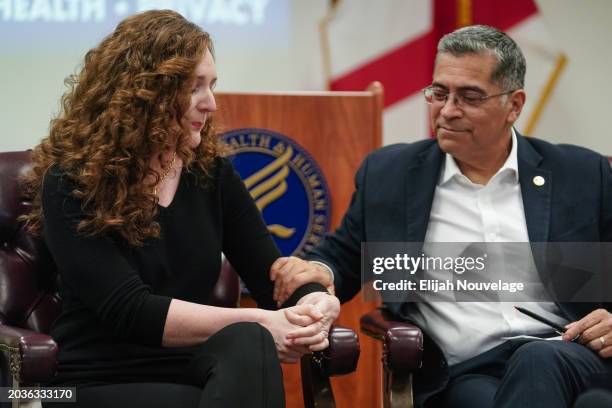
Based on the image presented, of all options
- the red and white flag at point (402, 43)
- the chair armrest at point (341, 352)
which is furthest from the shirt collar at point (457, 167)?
the red and white flag at point (402, 43)

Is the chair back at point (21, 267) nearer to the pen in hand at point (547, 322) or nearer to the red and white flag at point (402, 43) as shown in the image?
the pen in hand at point (547, 322)

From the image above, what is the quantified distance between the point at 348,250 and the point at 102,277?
34.0 inches

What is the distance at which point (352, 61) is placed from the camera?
15.4 feet

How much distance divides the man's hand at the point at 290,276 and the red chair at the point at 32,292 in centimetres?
20

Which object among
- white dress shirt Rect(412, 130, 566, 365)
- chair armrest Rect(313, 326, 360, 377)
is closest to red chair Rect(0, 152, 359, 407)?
chair armrest Rect(313, 326, 360, 377)

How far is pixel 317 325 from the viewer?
234 cm

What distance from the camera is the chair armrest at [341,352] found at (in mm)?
2342

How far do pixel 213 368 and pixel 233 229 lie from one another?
559 millimetres

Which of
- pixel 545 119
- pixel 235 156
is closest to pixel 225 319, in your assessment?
pixel 235 156

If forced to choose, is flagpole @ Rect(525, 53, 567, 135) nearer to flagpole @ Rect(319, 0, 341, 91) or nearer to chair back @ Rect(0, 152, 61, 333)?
flagpole @ Rect(319, 0, 341, 91)

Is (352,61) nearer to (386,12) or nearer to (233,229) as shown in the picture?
(386,12)

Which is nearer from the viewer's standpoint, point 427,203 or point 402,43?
point 427,203

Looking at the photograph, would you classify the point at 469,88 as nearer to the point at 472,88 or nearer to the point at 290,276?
the point at 472,88

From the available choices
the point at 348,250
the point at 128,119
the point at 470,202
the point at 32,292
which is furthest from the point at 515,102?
the point at 32,292
